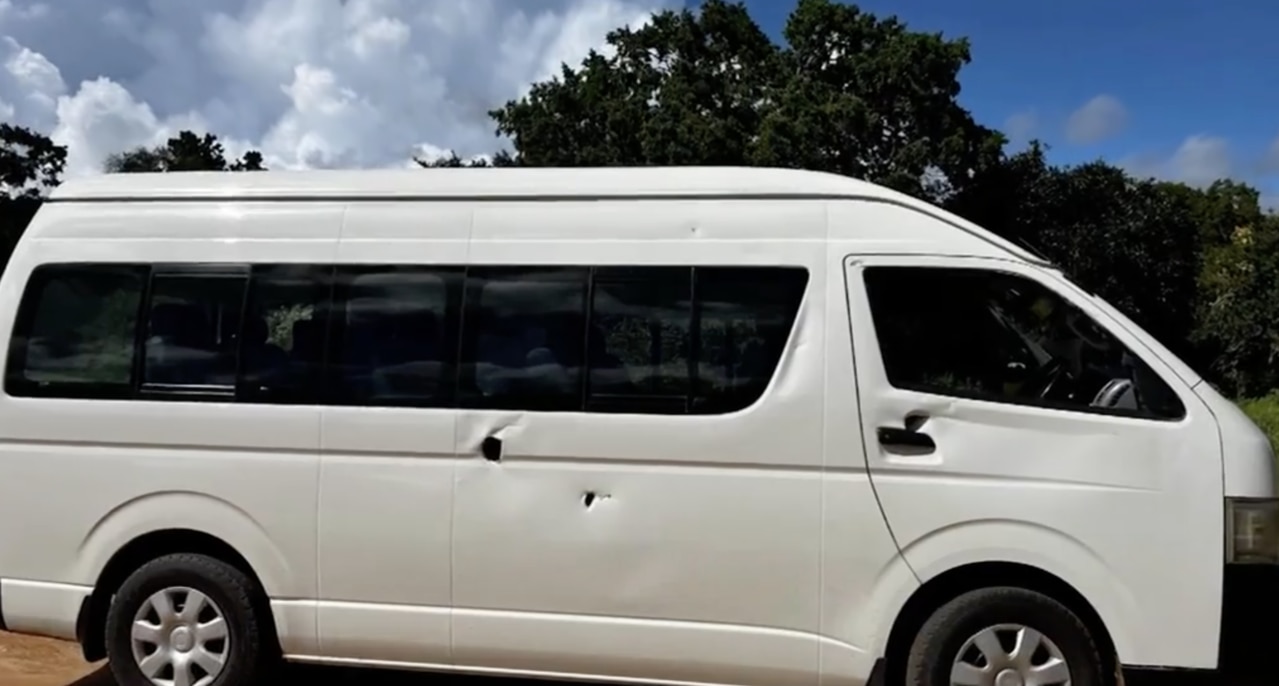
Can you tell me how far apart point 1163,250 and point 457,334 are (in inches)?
932

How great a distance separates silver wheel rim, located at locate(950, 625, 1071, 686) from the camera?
168 inches

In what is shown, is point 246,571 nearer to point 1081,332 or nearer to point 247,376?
point 247,376

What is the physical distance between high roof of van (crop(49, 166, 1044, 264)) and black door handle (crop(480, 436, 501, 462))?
1040 mm

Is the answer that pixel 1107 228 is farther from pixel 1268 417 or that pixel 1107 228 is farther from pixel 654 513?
pixel 654 513

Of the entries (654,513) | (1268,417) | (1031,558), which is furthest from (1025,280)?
(1268,417)

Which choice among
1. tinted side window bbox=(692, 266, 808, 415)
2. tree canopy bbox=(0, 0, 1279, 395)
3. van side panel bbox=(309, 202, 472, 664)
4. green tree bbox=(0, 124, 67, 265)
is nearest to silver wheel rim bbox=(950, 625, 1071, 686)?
tinted side window bbox=(692, 266, 808, 415)

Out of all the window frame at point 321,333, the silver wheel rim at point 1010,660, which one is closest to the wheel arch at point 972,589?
the silver wheel rim at point 1010,660

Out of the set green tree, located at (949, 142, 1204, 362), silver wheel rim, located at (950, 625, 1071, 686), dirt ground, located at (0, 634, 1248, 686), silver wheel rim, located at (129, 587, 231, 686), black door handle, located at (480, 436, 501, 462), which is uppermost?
green tree, located at (949, 142, 1204, 362)

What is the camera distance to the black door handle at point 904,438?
4.38 meters

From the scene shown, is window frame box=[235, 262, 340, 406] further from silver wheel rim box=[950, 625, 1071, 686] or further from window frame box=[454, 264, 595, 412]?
silver wheel rim box=[950, 625, 1071, 686]

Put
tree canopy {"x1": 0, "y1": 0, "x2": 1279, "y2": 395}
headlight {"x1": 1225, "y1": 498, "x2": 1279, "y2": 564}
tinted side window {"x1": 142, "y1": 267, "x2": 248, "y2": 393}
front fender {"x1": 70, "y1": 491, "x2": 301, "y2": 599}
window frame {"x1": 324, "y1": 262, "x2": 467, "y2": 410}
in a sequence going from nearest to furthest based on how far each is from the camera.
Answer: headlight {"x1": 1225, "y1": 498, "x2": 1279, "y2": 564} → window frame {"x1": 324, "y1": 262, "x2": 467, "y2": 410} → front fender {"x1": 70, "y1": 491, "x2": 301, "y2": 599} → tinted side window {"x1": 142, "y1": 267, "x2": 248, "y2": 393} → tree canopy {"x1": 0, "y1": 0, "x2": 1279, "y2": 395}

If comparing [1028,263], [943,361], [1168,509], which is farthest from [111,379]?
[1168,509]

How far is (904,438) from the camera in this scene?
4.39m

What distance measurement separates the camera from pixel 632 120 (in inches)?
1104
